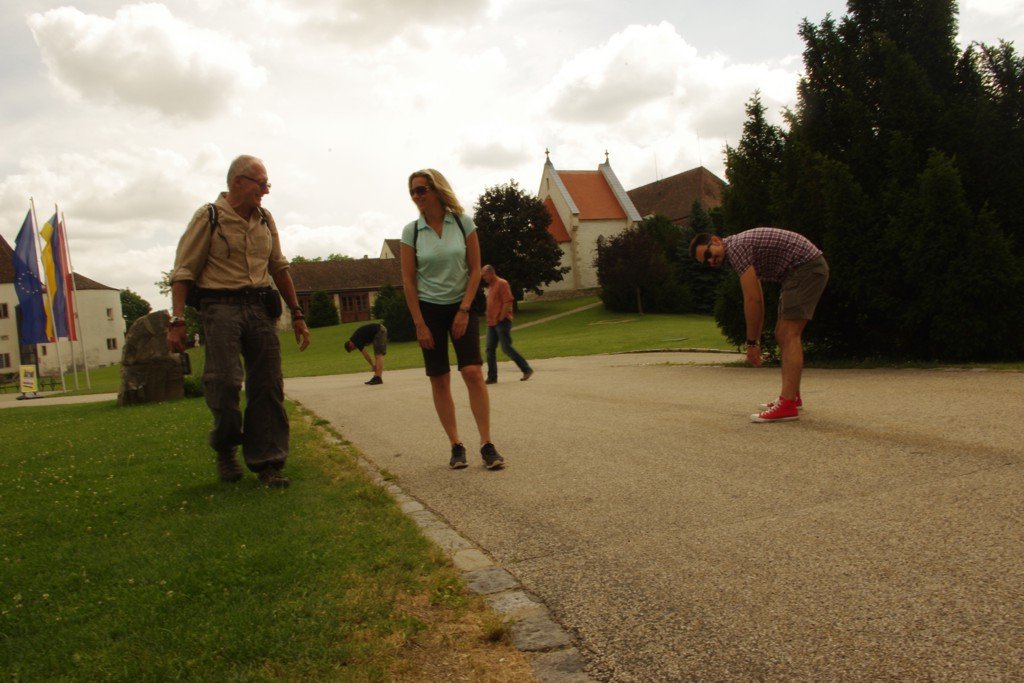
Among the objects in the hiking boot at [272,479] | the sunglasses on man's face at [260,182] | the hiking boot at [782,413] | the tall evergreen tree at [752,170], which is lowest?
the hiking boot at [782,413]

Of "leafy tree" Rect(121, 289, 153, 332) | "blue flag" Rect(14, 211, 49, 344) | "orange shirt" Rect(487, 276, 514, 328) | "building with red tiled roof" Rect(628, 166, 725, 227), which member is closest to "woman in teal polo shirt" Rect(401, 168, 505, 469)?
"orange shirt" Rect(487, 276, 514, 328)

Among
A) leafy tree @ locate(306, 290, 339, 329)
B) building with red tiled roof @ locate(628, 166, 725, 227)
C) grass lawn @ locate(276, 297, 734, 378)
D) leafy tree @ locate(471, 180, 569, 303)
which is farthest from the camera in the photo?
leafy tree @ locate(306, 290, 339, 329)

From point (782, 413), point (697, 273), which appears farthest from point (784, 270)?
point (697, 273)

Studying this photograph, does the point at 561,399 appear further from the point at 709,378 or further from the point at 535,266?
the point at 535,266

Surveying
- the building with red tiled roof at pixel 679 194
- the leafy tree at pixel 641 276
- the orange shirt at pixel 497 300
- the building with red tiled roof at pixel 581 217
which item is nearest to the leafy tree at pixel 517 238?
the leafy tree at pixel 641 276

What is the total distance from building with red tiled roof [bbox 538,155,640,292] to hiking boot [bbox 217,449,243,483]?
221 ft

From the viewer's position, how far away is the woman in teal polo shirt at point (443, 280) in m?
5.65

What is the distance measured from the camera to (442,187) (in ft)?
18.5

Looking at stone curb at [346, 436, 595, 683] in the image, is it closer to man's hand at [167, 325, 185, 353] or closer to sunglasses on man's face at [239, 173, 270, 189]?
man's hand at [167, 325, 185, 353]

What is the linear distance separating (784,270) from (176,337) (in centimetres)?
505

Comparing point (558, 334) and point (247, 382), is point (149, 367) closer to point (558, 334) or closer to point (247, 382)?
point (247, 382)

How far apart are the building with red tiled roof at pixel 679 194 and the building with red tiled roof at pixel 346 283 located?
30316 mm

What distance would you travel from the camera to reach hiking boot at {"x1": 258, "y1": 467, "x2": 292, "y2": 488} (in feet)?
17.2

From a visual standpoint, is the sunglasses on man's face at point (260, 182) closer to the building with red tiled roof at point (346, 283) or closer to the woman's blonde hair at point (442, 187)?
the woman's blonde hair at point (442, 187)
